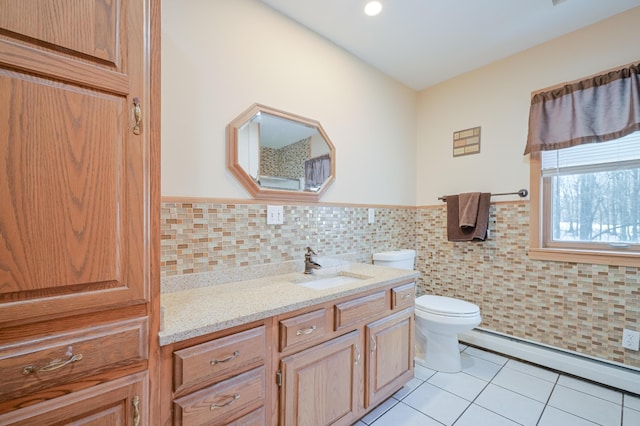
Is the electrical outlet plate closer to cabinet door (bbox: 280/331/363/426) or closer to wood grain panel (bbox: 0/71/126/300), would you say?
cabinet door (bbox: 280/331/363/426)

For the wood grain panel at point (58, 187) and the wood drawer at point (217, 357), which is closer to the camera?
the wood grain panel at point (58, 187)

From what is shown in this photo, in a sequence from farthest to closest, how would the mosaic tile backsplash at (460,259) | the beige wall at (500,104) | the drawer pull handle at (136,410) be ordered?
the beige wall at (500,104) < the mosaic tile backsplash at (460,259) < the drawer pull handle at (136,410)

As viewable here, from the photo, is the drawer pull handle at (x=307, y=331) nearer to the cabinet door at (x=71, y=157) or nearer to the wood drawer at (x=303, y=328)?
the wood drawer at (x=303, y=328)

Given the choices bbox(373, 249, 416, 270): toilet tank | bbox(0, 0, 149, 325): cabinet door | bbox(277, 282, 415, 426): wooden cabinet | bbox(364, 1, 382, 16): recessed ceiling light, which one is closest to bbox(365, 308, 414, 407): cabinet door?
bbox(277, 282, 415, 426): wooden cabinet

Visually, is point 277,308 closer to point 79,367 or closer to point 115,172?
point 79,367

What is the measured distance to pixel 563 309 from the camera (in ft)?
6.84

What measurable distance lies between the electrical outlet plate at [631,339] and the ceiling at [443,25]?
2.17 meters

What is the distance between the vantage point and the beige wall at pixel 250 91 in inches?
56.1

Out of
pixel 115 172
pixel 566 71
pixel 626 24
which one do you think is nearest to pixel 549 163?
pixel 566 71

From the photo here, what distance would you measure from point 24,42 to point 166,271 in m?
0.99

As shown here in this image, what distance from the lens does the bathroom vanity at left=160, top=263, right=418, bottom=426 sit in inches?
36.9

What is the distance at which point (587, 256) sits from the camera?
1983 millimetres

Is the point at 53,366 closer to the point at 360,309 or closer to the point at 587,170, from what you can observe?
the point at 360,309

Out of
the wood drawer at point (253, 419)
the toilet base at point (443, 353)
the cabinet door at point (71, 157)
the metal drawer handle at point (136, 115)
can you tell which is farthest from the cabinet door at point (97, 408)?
the toilet base at point (443, 353)
